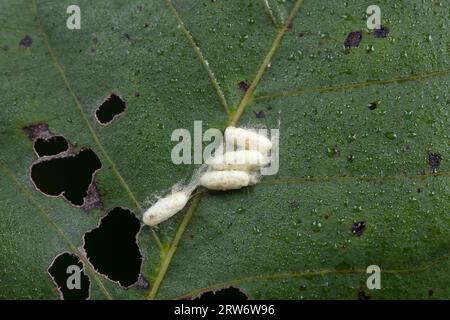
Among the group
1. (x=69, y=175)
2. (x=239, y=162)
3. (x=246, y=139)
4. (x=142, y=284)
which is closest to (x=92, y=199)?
(x=69, y=175)

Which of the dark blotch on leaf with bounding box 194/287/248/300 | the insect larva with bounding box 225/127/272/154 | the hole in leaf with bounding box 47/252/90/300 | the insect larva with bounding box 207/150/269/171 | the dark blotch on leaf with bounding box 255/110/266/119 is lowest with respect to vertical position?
the dark blotch on leaf with bounding box 194/287/248/300

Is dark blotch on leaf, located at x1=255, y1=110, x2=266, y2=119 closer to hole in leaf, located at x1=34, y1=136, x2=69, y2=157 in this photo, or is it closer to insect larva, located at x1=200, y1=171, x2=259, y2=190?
insect larva, located at x1=200, y1=171, x2=259, y2=190

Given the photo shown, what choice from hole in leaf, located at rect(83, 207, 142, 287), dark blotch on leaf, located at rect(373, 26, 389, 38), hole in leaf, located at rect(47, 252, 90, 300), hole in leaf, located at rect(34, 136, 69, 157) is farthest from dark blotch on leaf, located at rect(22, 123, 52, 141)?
dark blotch on leaf, located at rect(373, 26, 389, 38)

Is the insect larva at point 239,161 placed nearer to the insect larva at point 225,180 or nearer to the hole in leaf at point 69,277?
the insect larva at point 225,180

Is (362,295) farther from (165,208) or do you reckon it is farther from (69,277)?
(69,277)

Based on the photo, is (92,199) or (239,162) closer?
(239,162)
